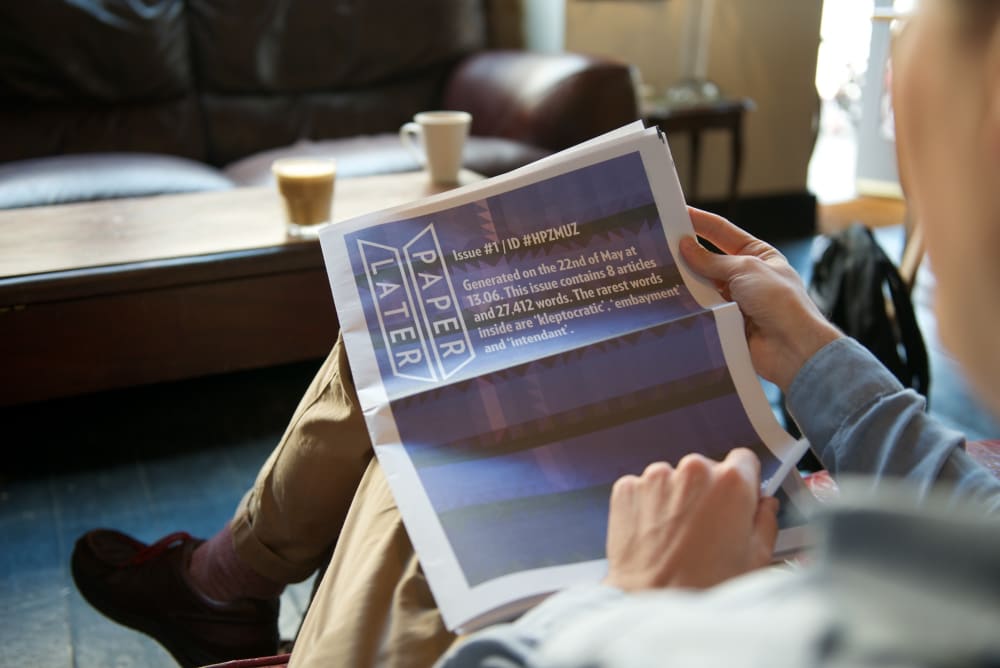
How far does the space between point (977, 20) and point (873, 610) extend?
238mm

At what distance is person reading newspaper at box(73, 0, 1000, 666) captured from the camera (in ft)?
0.86

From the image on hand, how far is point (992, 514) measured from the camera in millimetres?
535

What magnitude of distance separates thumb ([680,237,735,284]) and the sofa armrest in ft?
4.48

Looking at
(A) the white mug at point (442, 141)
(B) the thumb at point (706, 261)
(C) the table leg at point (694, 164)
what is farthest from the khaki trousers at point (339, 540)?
(C) the table leg at point (694, 164)

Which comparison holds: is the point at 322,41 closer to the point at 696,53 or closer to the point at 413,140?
the point at 413,140

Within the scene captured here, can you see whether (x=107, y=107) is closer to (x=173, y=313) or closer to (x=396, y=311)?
(x=173, y=313)

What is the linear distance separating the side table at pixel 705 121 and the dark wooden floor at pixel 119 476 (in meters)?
0.98

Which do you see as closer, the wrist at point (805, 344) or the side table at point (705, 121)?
the wrist at point (805, 344)

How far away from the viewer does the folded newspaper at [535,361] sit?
554mm

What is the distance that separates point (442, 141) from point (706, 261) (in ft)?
3.53

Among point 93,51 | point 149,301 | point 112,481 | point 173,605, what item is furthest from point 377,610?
point 93,51

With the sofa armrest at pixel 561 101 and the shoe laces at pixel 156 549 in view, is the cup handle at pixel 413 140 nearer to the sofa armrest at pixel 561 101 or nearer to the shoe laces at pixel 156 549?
the sofa armrest at pixel 561 101

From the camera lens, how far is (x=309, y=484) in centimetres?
77

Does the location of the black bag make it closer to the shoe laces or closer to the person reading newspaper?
the person reading newspaper
